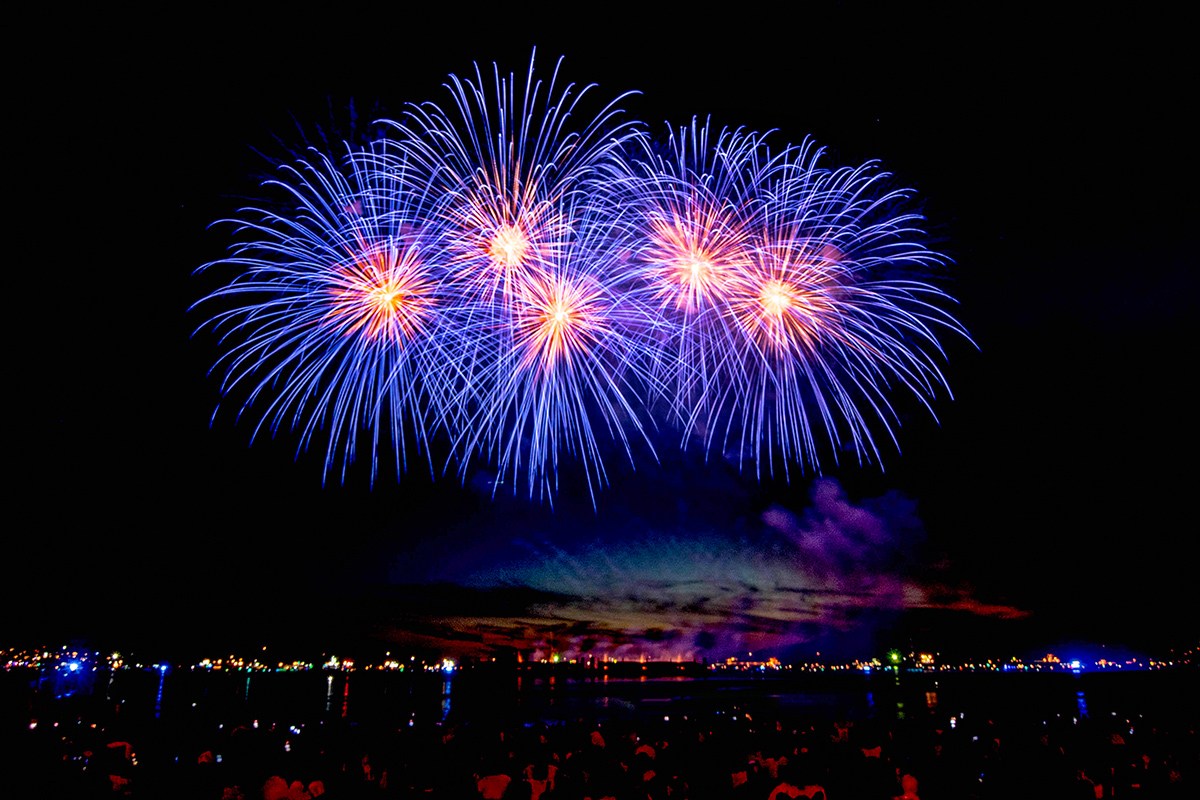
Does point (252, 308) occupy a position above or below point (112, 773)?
above

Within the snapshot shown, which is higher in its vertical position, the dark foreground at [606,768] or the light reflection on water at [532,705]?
the dark foreground at [606,768]

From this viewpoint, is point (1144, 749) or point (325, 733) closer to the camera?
point (1144, 749)

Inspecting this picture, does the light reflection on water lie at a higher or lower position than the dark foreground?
lower

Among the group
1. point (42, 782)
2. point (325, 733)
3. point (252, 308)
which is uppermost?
point (252, 308)

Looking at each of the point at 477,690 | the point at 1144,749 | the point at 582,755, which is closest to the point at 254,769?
the point at 582,755

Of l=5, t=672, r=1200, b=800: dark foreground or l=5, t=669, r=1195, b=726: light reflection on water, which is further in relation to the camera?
l=5, t=669, r=1195, b=726: light reflection on water

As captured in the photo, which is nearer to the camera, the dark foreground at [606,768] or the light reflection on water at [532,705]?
the dark foreground at [606,768]

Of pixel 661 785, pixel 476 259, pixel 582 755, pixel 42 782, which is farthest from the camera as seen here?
pixel 582 755

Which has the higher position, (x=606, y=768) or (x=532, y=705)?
(x=606, y=768)

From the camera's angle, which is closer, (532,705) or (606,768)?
(606,768)

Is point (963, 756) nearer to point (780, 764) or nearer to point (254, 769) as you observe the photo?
point (780, 764)

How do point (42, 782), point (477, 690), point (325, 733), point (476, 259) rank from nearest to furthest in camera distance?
point (42, 782) → point (476, 259) → point (325, 733) → point (477, 690)
